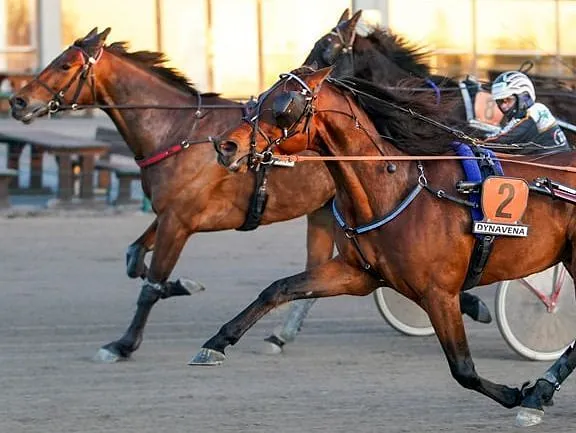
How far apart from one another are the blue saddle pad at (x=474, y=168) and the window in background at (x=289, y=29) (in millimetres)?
17417

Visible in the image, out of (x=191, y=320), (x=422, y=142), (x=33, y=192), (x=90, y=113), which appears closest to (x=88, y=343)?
(x=191, y=320)

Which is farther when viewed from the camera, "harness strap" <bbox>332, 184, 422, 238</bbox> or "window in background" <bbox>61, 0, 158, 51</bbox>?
"window in background" <bbox>61, 0, 158, 51</bbox>

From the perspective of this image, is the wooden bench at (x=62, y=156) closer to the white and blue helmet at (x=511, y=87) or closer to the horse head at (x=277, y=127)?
the white and blue helmet at (x=511, y=87)

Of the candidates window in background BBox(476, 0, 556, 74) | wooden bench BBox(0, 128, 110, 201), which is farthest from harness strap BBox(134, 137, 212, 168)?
window in background BBox(476, 0, 556, 74)

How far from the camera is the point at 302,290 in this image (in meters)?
6.39

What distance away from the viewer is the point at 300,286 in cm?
639

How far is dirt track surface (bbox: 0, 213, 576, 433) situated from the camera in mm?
6488

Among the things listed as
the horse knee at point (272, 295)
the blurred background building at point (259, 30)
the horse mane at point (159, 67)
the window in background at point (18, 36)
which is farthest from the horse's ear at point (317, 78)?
the window in background at point (18, 36)

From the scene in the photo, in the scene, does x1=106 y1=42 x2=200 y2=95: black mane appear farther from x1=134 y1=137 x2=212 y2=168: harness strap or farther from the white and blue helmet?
the white and blue helmet

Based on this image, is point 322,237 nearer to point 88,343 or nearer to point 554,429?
point 88,343

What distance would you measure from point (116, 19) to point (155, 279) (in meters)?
15.5

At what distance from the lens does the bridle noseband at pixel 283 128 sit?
5.75 meters

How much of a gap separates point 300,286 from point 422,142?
88cm

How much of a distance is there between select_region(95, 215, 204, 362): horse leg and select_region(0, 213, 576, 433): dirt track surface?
0.32 ft
